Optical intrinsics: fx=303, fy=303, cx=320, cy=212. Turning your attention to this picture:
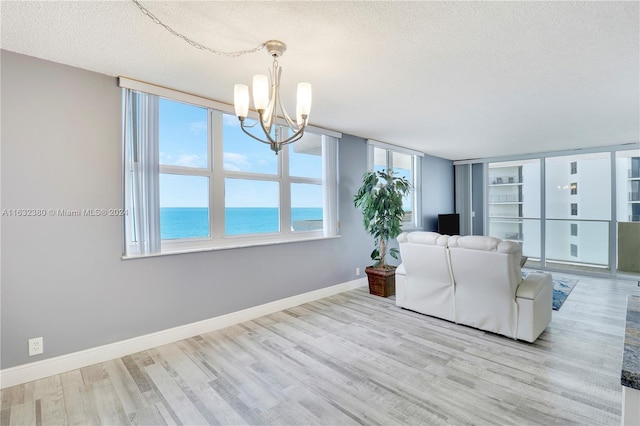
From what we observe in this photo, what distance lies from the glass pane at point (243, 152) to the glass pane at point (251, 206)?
163 mm

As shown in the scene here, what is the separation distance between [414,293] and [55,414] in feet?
10.8

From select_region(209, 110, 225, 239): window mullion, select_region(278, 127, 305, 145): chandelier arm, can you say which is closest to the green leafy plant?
select_region(209, 110, 225, 239): window mullion

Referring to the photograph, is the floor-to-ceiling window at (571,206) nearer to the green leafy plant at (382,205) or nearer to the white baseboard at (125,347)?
the green leafy plant at (382,205)

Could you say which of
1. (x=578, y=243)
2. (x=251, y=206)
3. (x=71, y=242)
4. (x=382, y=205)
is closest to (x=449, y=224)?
(x=578, y=243)

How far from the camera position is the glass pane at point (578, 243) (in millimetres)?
5633

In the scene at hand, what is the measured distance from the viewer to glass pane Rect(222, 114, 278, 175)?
3471mm

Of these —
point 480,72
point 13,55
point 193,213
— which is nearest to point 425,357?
point 480,72

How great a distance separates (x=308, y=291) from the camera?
414 centimetres

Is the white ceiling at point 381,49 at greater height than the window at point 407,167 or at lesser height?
greater

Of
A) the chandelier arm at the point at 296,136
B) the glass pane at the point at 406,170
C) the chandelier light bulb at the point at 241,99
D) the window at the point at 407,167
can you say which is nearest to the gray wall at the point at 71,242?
the chandelier light bulb at the point at 241,99

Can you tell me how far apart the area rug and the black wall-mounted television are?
2.05 meters

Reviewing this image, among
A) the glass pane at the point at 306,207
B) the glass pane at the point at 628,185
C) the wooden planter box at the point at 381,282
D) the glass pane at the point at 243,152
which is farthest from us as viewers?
the glass pane at the point at 628,185

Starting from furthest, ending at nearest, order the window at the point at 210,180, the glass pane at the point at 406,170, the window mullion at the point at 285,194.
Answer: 1. the glass pane at the point at 406,170
2. the window mullion at the point at 285,194
3. the window at the point at 210,180

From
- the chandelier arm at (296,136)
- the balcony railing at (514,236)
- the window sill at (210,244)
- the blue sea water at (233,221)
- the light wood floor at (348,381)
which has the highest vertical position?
the chandelier arm at (296,136)
